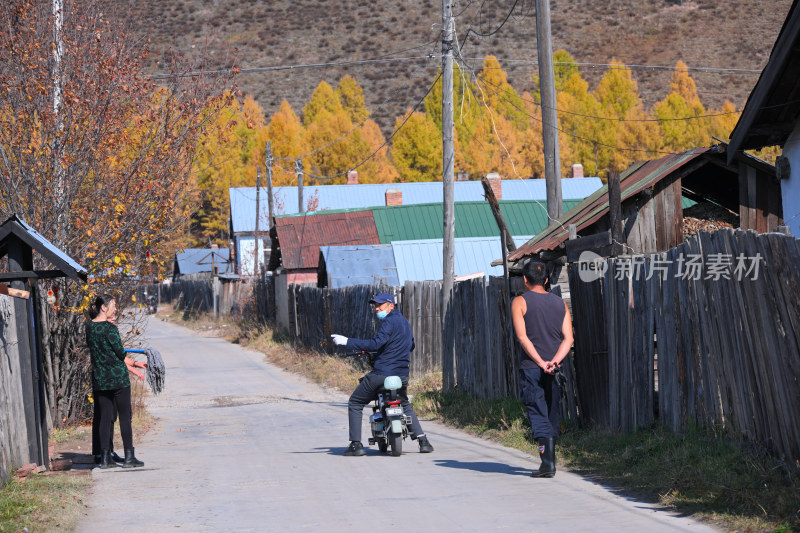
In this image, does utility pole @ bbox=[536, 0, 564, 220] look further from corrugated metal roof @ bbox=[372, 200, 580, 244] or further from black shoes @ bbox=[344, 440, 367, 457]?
corrugated metal roof @ bbox=[372, 200, 580, 244]

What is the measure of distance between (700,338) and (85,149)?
29.6 feet

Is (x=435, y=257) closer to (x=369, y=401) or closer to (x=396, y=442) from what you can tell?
(x=369, y=401)

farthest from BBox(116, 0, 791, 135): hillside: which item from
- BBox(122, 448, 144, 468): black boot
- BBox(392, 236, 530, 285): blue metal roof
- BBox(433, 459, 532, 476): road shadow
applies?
BBox(433, 459, 532, 476): road shadow

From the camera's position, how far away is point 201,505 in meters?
8.63

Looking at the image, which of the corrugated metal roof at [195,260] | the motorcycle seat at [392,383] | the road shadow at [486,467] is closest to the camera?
the road shadow at [486,467]

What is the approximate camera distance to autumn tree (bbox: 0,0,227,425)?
565 inches

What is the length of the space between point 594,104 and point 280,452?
6441cm

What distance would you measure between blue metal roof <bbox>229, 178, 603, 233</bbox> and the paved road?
4227cm

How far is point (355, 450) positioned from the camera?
11.5 metres

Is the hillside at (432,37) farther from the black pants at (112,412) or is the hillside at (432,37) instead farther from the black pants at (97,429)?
the black pants at (112,412)

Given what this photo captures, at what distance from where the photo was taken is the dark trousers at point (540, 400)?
30.7 ft

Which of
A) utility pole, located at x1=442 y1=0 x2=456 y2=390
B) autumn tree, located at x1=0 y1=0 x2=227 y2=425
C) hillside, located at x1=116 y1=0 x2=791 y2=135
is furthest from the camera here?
hillside, located at x1=116 y1=0 x2=791 y2=135

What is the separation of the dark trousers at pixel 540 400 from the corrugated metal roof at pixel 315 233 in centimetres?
3036

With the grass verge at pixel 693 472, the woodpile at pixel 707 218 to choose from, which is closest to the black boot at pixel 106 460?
the grass verge at pixel 693 472
